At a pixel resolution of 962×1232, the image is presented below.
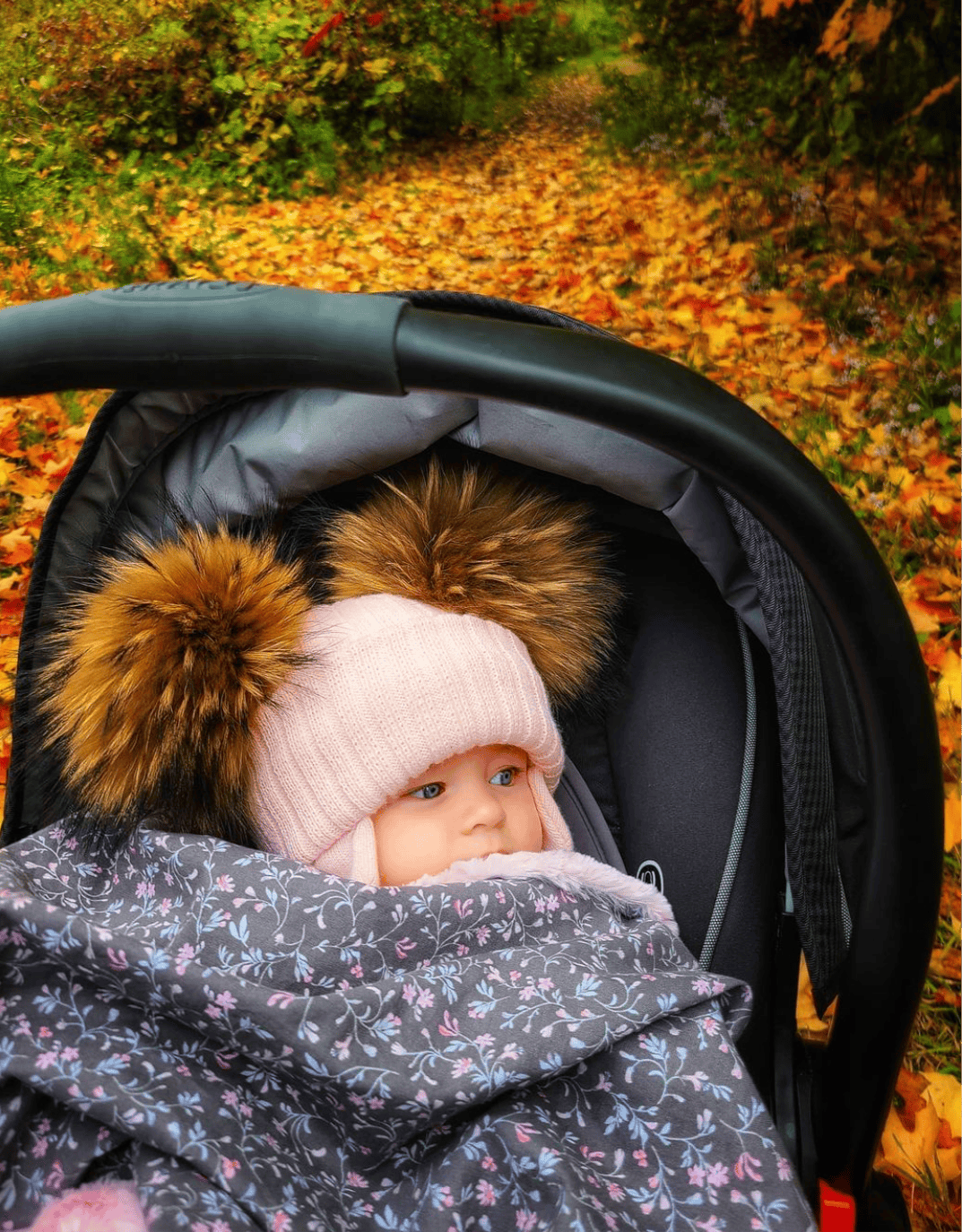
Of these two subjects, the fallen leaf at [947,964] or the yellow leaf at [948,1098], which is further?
the fallen leaf at [947,964]

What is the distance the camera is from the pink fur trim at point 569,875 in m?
1.23

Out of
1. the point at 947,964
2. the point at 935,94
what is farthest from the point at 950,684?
the point at 935,94

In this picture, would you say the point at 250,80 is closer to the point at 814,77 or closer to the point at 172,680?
the point at 814,77

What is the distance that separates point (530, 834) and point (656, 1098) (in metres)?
0.40

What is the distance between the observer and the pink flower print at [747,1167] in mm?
963

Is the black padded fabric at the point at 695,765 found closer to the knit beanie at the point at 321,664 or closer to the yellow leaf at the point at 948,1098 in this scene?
the knit beanie at the point at 321,664

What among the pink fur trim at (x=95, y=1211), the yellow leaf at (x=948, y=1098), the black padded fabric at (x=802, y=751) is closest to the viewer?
the pink fur trim at (x=95, y=1211)

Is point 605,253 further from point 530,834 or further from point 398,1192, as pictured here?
point 398,1192

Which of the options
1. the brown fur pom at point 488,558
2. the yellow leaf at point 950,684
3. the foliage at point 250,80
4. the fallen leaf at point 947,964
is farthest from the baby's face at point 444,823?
the foliage at point 250,80

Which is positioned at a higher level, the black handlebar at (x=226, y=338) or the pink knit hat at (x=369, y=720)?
the black handlebar at (x=226, y=338)

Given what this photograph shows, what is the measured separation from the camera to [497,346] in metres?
0.66

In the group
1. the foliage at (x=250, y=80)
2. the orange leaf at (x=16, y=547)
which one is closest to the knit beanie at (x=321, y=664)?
the orange leaf at (x=16, y=547)

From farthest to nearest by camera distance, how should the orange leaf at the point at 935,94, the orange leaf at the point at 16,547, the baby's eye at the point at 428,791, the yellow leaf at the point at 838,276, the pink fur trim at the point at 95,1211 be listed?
the yellow leaf at the point at 838,276 → the orange leaf at the point at 935,94 → the orange leaf at the point at 16,547 → the baby's eye at the point at 428,791 → the pink fur trim at the point at 95,1211

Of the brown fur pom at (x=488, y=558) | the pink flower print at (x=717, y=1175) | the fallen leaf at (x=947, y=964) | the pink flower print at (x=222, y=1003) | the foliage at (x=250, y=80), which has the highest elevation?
the foliage at (x=250, y=80)
